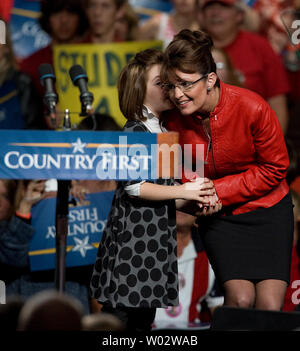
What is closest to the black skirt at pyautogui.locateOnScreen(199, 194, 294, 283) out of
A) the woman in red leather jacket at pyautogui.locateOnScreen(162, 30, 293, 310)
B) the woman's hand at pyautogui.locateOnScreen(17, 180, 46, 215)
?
the woman in red leather jacket at pyautogui.locateOnScreen(162, 30, 293, 310)

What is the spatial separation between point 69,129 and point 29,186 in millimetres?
862

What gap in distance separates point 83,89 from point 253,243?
0.94 m

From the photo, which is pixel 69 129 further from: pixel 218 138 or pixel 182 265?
pixel 182 265

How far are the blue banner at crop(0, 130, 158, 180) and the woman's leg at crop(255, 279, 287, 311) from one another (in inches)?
26.5

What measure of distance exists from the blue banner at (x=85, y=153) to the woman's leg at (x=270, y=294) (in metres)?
0.67

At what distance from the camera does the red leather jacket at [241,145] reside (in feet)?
9.65

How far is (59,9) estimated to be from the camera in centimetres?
489

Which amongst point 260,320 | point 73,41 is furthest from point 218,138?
point 73,41

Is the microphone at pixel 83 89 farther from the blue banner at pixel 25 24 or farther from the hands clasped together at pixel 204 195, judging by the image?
the blue banner at pixel 25 24

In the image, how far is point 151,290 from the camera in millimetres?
2975

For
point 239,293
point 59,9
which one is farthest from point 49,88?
point 59,9

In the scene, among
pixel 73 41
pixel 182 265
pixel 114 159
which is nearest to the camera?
pixel 114 159

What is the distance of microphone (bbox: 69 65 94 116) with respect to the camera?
2945 millimetres

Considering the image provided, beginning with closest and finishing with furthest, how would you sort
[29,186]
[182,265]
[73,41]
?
[29,186]
[182,265]
[73,41]
